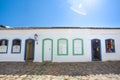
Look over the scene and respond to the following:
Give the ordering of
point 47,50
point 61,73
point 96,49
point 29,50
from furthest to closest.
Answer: point 96,49 < point 29,50 < point 47,50 < point 61,73

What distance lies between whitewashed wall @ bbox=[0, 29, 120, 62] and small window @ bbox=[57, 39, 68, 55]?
0.31 m

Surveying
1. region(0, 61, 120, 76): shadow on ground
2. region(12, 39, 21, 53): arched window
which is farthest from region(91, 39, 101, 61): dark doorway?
region(12, 39, 21, 53): arched window

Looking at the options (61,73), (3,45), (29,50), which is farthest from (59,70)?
(3,45)

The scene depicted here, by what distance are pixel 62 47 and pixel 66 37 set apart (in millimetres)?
→ 1109

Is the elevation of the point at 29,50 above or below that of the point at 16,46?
below

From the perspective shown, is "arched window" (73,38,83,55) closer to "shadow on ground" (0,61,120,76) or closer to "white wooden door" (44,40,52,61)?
"white wooden door" (44,40,52,61)

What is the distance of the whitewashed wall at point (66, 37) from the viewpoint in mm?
12648

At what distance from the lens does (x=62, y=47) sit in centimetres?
1278

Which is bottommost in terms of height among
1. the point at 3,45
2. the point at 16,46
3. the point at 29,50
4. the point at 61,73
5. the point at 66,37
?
the point at 61,73

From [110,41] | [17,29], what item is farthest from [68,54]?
[17,29]

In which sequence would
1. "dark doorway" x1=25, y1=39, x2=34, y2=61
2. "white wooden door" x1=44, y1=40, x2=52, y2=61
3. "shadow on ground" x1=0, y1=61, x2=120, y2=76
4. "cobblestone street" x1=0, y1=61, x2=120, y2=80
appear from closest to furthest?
"cobblestone street" x1=0, y1=61, x2=120, y2=80 < "shadow on ground" x1=0, y1=61, x2=120, y2=76 < "white wooden door" x1=44, y1=40, x2=52, y2=61 < "dark doorway" x1=25, y1=39, x2=34, y2=61

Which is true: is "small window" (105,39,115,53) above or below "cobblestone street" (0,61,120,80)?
above

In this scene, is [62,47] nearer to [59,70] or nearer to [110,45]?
[59,70]

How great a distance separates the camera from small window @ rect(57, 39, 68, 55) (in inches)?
499
